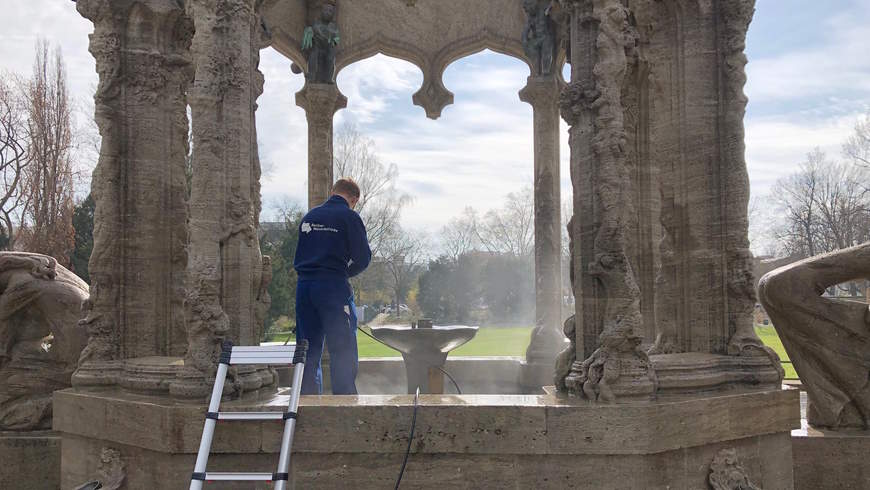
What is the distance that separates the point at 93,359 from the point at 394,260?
105 ft

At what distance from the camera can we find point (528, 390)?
943 cm

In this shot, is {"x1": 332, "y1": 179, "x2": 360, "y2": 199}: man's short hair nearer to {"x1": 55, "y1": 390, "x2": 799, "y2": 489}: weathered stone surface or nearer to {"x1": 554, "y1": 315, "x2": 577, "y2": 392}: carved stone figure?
{"x1": 55, "y1": 390, "x2": 799, "y2": 489}: weathered stone surface

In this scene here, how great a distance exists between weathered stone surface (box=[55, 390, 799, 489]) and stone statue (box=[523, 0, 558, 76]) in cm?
668

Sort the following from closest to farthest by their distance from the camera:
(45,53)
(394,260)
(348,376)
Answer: (348,376) < (45,53) < (394,260)

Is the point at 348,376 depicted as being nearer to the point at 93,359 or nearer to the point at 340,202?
the point at 340,202

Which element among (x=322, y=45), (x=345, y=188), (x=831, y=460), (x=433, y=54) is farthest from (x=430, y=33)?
(x=831, y=460)

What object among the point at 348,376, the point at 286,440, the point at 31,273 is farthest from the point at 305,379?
A: the point at 31,273

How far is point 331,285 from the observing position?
5457 mm

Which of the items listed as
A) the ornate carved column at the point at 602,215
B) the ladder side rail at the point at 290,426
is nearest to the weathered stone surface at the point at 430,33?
the ornate carved column at the point at 602,215

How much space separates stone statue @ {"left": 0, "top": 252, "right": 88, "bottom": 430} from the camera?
20.6ft

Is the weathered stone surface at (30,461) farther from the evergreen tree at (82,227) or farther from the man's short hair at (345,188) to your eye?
the evergreen tree at (82,227)

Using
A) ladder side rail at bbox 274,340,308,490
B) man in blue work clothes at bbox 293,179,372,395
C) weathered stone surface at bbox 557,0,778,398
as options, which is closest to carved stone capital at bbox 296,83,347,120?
man in blue work clothes at bbox 293,179,372,395

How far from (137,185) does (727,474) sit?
498 centimetres

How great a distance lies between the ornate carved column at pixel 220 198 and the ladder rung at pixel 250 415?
65 centimetres
